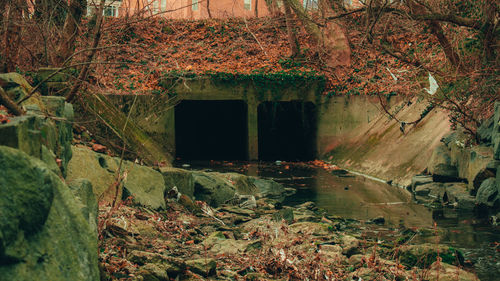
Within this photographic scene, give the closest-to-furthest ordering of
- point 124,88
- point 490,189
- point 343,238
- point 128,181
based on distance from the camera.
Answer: point 343,238, point 128,181, point 490,189, point 124,88

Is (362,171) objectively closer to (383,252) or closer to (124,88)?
(124,88)

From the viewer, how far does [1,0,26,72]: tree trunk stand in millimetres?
8609

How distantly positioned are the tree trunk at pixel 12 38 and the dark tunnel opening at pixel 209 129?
45.9 ft

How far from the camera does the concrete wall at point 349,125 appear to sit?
14.2m

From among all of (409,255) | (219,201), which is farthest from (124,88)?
(409,255)

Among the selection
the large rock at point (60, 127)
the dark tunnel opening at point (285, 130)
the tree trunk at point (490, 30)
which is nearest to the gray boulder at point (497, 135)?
the tree trunk at point (490, 30)

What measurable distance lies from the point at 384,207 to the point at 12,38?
7.25 metres

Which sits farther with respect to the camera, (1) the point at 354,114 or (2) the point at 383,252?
(1) the point at 354,114

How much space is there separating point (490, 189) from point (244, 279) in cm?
616

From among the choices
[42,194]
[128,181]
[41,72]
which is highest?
[41,72]

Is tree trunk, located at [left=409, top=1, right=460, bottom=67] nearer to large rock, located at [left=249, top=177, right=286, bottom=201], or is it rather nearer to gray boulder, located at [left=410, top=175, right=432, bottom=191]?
gray boulder, located at [left=410, top=175, right=432, bottom=191]

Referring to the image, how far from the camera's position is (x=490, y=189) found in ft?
31.2

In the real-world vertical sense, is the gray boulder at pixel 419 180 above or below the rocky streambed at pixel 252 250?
below

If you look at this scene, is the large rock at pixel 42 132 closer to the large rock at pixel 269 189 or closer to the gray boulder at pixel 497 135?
the large rock at pixel 269 189
